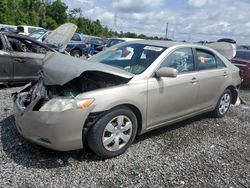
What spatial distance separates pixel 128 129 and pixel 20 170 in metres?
1.42

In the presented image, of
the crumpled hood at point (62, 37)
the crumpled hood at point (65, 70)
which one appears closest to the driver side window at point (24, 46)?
the crumpled hood at point (62, 37)

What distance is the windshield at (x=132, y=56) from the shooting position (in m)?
4.04

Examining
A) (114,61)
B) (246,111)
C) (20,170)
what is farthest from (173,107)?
(246,111)

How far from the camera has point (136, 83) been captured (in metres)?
3.67

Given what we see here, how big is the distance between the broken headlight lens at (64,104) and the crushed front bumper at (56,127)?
5 cm

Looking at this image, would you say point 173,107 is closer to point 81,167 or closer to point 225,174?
point 225,174

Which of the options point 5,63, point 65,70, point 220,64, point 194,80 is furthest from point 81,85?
point 5,63

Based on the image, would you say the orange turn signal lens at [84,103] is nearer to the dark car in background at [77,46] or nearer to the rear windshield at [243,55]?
the rear windshield at [243,55]

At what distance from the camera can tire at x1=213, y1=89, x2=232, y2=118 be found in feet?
18.3

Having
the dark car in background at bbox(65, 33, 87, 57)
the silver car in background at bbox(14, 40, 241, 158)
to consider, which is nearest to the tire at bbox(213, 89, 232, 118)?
the silver car in background at bbox(14, 40, 241, 158)

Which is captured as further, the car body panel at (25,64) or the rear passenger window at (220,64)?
the car body panel at (25,64)

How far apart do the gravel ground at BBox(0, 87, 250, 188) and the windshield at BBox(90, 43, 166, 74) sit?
1.17 m

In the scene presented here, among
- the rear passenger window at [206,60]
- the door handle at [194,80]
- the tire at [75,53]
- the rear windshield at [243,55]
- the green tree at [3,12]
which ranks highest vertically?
the green tree at [3,12]

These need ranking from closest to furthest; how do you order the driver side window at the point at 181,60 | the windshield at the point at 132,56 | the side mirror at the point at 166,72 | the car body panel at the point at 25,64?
the side mirror at the point at 166,72 < the windshield at the point at 132,56 < the driver side window at the point at 181,60 < the car body panel at the point at 25,64
